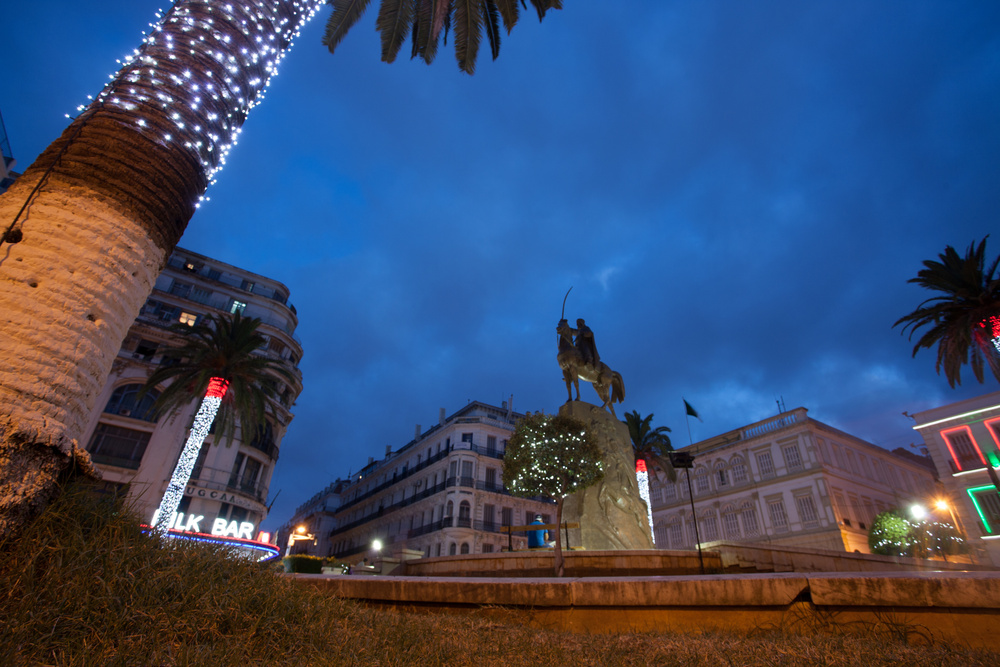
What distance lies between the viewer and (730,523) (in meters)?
42.1

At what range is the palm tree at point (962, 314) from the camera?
823 inches

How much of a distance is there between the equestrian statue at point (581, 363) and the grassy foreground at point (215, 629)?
45.5ft

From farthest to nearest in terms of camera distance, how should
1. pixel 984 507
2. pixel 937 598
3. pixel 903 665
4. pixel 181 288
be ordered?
pixel 181 288 < pixel 984 507 < pixel 937 598 < pixel 903 665

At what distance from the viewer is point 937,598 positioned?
10.6 feet

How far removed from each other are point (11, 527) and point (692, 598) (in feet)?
16.0

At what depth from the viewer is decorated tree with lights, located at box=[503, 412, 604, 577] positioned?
40.2 ft

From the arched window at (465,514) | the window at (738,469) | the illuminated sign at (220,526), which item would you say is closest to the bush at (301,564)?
the illuminated sign at (220,526)

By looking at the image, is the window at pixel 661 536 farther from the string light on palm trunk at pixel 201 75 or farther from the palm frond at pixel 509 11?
the string light on palm trunk at pixel 201 75

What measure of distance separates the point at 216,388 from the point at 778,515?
41294 millimetres

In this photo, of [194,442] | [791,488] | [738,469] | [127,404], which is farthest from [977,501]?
[127,404]

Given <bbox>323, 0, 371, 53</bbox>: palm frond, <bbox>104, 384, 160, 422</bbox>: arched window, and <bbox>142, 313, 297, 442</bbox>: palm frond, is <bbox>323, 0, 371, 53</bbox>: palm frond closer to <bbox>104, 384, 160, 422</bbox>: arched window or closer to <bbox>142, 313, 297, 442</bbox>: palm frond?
<bbox>142, 313, 297, 442</bbox>: palm frond

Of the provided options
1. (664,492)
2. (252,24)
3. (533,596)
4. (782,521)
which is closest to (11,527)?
(533,596)

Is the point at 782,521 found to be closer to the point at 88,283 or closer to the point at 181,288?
the point at 88,283

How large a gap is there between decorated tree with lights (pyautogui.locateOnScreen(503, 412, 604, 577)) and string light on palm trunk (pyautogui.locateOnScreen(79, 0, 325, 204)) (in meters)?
9.58
